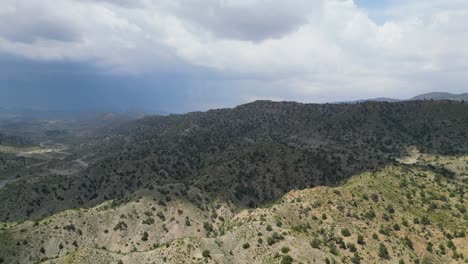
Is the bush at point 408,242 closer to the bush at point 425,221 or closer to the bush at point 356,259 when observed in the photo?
the bush at point 425,221

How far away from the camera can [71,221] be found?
95562mm

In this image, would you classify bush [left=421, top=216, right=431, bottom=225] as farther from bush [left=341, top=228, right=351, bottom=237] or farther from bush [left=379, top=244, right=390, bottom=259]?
bush [left=341, top=228, right=351, bottom=237]

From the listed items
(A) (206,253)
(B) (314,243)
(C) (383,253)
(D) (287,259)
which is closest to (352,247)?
(C) (383,253)

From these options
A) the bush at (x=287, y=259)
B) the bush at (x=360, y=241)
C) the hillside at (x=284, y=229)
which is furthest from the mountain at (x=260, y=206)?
the bush at (x=287, y=259)

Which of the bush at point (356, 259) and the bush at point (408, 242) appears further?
the bush at point (408, 242)

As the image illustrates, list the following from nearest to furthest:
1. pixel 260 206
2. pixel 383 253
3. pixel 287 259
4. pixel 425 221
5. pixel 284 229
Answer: pixel 287 259 → pixel 383 253 → pixel 284 229 → pixel 425 221 → pixel 260 206

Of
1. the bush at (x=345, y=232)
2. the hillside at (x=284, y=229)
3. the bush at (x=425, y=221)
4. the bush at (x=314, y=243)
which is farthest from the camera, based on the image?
the bush at (x=425, y=221)

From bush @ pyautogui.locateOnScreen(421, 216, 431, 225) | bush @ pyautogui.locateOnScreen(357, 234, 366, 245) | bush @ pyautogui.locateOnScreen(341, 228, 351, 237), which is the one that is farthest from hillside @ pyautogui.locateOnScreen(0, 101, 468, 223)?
bush @ pyautogui.locateOnScreen(357, 234, 366, 245)

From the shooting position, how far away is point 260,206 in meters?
110

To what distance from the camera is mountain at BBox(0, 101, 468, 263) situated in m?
67.1

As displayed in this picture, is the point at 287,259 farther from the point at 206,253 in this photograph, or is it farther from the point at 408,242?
the point at 408,242

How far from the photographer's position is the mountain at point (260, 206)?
220ft

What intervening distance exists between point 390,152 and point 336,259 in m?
112

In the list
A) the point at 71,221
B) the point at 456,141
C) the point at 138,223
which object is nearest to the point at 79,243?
the point at 71,221
